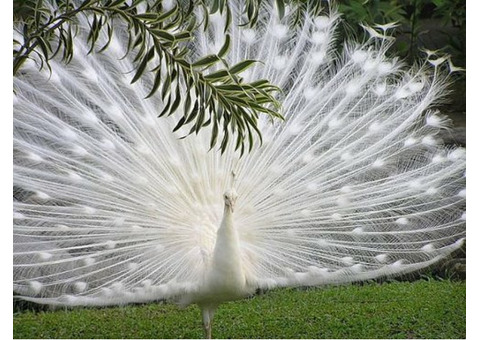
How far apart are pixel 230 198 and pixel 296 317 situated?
736 millimetres

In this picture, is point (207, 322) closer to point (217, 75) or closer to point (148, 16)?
point (217, 75)

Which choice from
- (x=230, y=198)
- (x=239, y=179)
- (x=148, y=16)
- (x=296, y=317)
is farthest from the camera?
(x=296, y=317)

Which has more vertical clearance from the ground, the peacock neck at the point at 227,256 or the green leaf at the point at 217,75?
the green leaf at the point at 217,75

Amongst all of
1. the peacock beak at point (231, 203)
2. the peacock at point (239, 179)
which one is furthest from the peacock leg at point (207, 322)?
the peacock beak at point (231, 203)

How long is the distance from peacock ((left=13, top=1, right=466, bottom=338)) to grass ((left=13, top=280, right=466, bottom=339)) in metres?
0.19

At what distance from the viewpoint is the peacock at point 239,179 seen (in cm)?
322

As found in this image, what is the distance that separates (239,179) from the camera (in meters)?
3.35

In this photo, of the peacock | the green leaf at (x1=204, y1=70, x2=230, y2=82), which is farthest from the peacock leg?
the green leaf at (x1=204, y1=70, x2=230, y2=82)

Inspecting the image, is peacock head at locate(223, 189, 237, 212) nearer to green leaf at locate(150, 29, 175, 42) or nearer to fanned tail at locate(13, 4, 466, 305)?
fanned tail at locate(13, 4, 466, 305)

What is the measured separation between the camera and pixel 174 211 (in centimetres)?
329

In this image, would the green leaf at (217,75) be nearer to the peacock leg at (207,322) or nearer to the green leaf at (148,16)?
the green leaf at (148,16)

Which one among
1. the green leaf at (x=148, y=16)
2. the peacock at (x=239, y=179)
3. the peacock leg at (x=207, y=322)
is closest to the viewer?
the green leaf at (x=148, y=16)

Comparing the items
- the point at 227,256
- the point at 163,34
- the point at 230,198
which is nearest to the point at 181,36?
the point at 163,34
